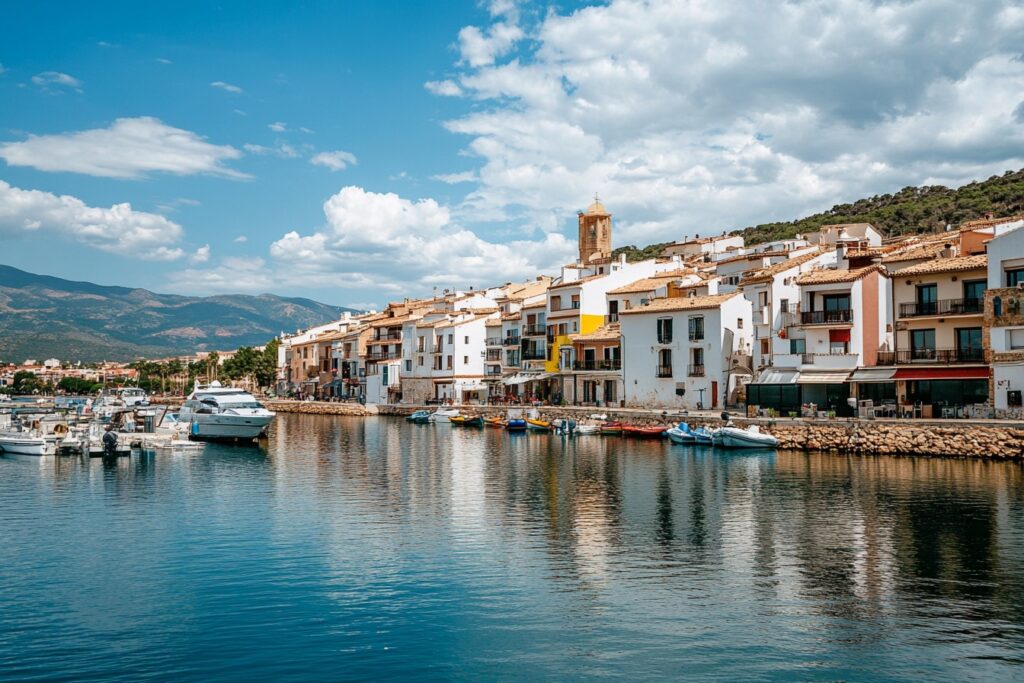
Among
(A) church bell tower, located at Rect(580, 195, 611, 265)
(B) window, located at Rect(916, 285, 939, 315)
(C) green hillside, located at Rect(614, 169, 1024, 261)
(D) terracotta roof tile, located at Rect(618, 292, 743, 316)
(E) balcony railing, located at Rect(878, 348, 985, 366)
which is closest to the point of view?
(E) balcony railing, located at Rect(878, 348, 985, 366)

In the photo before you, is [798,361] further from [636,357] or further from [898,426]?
[636,357]

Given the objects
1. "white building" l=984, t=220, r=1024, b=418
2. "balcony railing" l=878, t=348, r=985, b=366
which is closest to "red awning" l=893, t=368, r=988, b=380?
"balcony railing" l=878, t=348, r=985, b=366

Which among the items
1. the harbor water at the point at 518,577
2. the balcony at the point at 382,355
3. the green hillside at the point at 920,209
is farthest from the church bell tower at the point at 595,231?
the harbor water at the point at 518,577

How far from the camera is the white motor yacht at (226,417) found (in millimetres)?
61094

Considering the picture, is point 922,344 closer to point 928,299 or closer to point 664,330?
point 928,299

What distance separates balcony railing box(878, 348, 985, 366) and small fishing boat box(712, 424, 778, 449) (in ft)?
32.3

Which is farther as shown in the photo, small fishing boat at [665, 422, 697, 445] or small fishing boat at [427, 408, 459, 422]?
small fishing boat at [427, 408, 459, 422]

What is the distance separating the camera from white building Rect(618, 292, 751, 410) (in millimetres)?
64812

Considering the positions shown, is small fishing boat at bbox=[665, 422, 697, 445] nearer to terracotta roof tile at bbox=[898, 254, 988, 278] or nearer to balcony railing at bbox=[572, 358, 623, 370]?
balcony railing at bbox=[572, 358, 623, 370]

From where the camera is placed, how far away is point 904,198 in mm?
131500

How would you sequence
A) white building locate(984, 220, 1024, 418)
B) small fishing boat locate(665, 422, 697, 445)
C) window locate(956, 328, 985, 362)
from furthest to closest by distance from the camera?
small fishing boat locate(665, 422, 697, 445) → window locate(956, 328, 985, 362) → white building locate(984, 220, 1024, 418)

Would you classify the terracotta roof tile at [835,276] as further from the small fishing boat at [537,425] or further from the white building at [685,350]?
the small fishing boat at [537,425]

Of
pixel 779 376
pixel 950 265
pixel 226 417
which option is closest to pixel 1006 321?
pixel 950 265

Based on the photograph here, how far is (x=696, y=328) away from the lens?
217 ft
